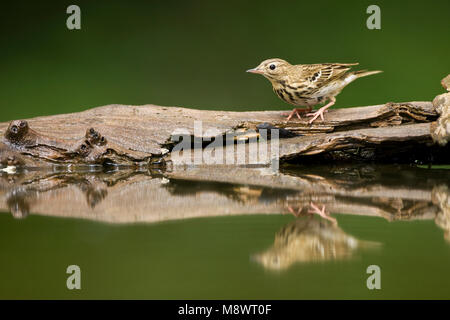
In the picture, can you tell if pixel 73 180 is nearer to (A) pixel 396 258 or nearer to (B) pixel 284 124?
(B) pixel 284 124

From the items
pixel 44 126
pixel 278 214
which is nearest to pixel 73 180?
pixel 44 126

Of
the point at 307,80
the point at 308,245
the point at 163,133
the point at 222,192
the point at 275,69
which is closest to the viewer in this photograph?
the point at 308,245

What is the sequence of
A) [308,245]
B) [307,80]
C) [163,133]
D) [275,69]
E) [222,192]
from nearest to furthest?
[308,245] → [222,192] → [163,133] → [307,80] → [275,69]

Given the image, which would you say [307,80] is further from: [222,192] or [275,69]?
[222,192]

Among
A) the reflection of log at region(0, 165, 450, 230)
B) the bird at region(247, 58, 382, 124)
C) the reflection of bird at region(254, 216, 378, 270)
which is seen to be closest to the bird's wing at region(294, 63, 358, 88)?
the bird at region(247, 58, 382, 124)

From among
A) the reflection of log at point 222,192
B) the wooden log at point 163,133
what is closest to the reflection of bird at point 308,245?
the reflection of log at point 222,192

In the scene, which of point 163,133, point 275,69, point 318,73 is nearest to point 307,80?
point 318,73

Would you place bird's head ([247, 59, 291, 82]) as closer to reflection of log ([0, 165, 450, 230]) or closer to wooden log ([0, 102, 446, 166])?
wooden log ([0, 102, 446, 166])
